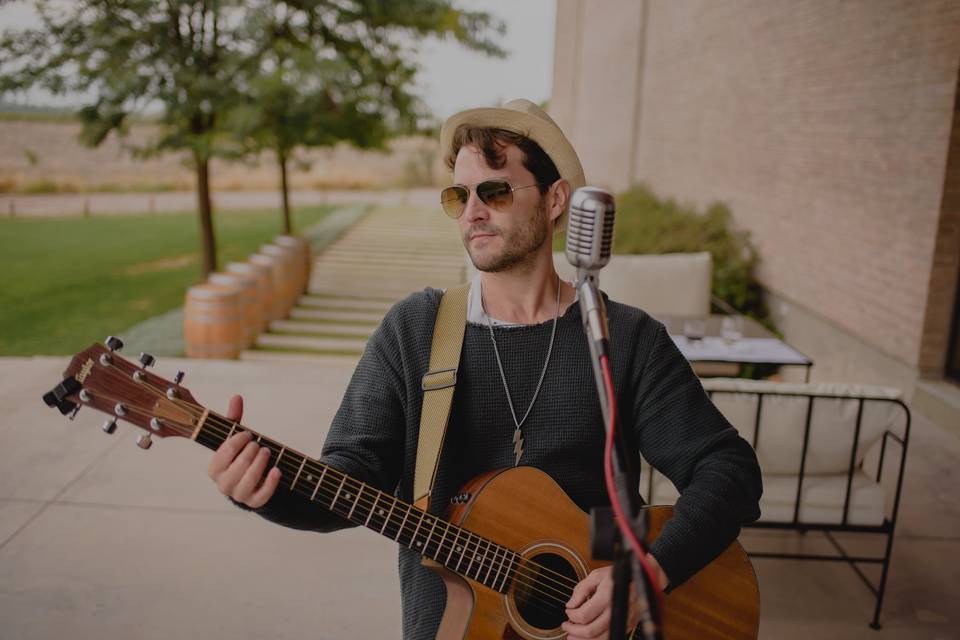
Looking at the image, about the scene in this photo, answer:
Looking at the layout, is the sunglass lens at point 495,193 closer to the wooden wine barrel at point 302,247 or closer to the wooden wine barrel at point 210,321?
the wooden wine barrel at point 210,321

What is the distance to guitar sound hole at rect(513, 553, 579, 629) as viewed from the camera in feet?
5.82

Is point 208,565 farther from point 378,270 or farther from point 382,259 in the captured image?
point 382,259

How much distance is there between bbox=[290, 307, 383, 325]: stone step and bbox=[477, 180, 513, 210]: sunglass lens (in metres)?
7.63

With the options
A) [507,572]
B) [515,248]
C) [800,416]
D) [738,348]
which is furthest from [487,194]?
[738,348]

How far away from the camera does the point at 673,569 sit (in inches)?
70.2

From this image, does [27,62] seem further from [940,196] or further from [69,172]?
[69,172]

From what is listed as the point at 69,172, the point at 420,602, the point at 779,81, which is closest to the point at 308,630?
the point at 420,602

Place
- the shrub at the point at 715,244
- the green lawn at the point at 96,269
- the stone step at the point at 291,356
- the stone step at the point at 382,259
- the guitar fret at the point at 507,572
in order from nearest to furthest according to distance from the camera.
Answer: the guitar fret at the point at 507,572
the stone step at the point at 291,356
the shrub at the point at 715,244
the green lawn at the point at 96,269
the stone step at the point at 382,259

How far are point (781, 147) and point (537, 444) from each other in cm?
764

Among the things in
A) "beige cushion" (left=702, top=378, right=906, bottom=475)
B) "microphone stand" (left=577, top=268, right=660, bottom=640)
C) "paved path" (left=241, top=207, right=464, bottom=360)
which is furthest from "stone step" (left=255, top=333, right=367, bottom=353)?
"microphone stand" (left=577, top=268, right=660, bottom=640)

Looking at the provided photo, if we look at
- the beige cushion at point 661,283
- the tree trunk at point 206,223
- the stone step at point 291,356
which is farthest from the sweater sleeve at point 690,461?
the tree trunk at point 206,223

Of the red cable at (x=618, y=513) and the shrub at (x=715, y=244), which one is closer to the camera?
the red cable at (x=618, y=513)

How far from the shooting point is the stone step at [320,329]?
897cm

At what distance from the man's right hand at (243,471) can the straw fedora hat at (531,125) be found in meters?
0.95
